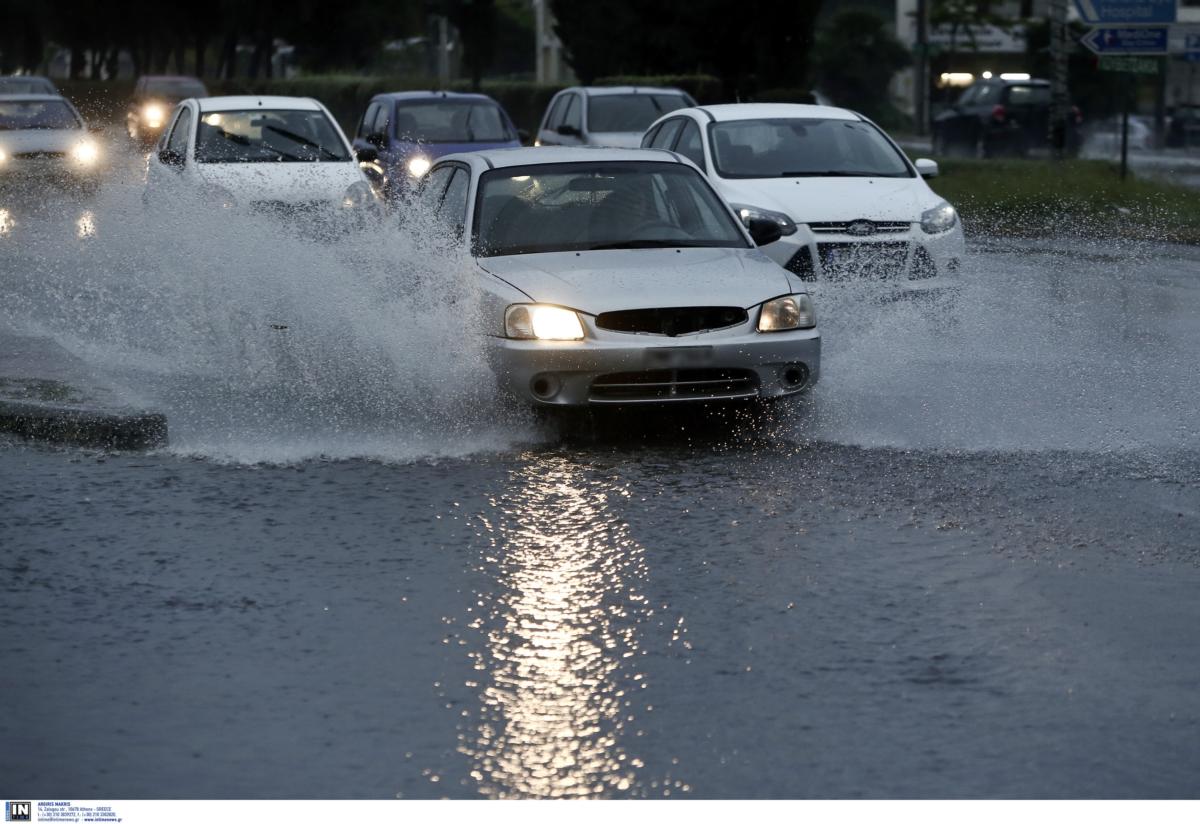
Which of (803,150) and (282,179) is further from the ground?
(803,150)

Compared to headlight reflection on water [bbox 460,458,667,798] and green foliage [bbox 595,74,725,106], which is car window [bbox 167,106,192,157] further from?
green foliage [bbox 595,74,725,106]

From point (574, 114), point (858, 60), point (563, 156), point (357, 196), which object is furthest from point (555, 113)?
point (858, 60)

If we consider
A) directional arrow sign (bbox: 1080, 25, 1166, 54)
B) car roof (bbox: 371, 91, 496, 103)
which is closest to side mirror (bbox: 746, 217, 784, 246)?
car roof (bbox: 371, 91, 496, 103)

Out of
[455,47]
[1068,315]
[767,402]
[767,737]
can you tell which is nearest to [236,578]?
[767,737]

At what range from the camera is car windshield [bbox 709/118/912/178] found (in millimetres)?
15289

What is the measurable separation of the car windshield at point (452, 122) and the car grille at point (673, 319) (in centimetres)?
1441

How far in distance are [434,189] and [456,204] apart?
837mm

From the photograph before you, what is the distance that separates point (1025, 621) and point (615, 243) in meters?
4.69

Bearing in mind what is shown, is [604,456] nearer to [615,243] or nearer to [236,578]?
[615,243]

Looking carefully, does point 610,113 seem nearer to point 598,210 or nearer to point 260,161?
point 260,161

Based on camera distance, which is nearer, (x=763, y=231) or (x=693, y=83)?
(x=763, y=231)

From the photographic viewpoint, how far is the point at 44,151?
28.5 metres

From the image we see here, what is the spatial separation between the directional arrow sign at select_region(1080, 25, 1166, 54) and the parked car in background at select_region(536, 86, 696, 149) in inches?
201

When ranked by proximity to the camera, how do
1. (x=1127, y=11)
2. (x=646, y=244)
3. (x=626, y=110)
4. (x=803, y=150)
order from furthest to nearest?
(x=1127, y=11), (x=626, y=110), (x=803, y=150), (x=646, y=244)
